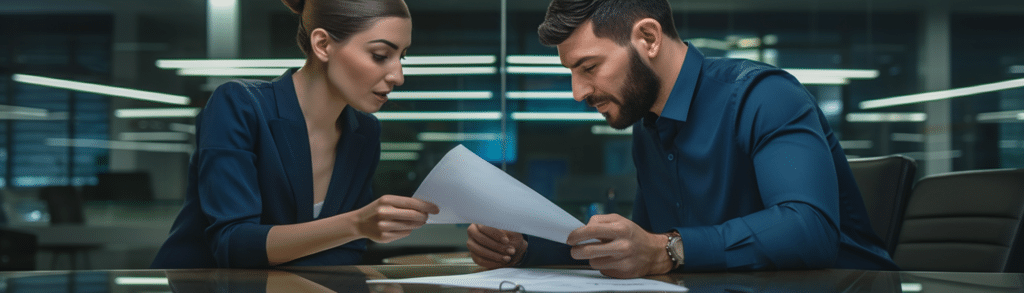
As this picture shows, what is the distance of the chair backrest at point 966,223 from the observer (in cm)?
142

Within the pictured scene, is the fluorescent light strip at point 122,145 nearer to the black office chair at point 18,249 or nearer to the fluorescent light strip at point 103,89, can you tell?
the fluorescent light strip at point 103,89

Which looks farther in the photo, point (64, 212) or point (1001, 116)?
point (1001, 116)

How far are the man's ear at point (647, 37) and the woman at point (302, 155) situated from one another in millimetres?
486

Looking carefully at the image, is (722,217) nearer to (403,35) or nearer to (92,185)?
(403,35)

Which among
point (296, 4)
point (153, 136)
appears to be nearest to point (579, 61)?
point (296, 4)

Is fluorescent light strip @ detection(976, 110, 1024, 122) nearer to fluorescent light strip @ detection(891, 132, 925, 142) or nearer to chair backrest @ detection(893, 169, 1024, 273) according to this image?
fluorescent light strip @ detection(891, 132, 925, 142)

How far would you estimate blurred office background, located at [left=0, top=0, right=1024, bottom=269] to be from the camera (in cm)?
497

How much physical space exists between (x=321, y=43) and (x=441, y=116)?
4.09 meters

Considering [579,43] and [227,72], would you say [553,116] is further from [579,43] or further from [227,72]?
[579,43]

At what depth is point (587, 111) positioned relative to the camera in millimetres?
5398

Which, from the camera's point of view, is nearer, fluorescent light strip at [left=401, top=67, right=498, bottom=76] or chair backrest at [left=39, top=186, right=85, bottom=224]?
chair backrest at [left=39, top=186, right=85, bottom=224]

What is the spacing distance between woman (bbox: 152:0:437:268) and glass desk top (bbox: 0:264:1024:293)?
0.07 metres

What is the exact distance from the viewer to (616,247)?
87cm

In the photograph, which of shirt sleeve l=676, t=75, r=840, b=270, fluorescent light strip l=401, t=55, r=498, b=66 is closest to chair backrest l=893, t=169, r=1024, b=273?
shirt sleeve l=676, t=75, r=840, b=270
